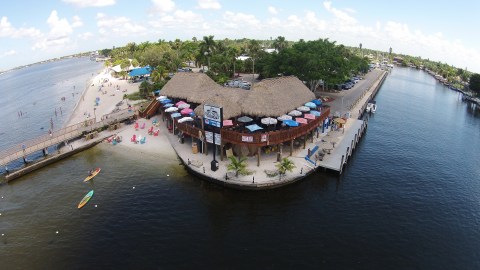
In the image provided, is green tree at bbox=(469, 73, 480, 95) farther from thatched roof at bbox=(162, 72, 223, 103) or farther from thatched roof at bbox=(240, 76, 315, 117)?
thatched roof at bbox=(162, 72, 223, 103)

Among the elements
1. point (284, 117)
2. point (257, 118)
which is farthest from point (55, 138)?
point (284, 117)

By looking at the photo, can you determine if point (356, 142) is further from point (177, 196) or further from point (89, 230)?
point (89, 230)

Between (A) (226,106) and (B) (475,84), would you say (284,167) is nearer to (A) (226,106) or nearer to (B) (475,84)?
(A) (226,106)

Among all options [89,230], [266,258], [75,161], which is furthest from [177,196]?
[75,161]

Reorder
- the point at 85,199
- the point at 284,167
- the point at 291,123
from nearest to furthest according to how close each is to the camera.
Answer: the point at 85,199 → the point at 284,167 → the point at 291,123

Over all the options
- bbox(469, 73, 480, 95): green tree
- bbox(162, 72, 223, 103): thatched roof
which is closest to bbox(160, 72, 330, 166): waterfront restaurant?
bbox(162, 72, 223, 103): thatched roof

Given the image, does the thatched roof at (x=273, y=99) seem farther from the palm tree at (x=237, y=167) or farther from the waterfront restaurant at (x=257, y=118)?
the palm tree at (x=237, y=167)
